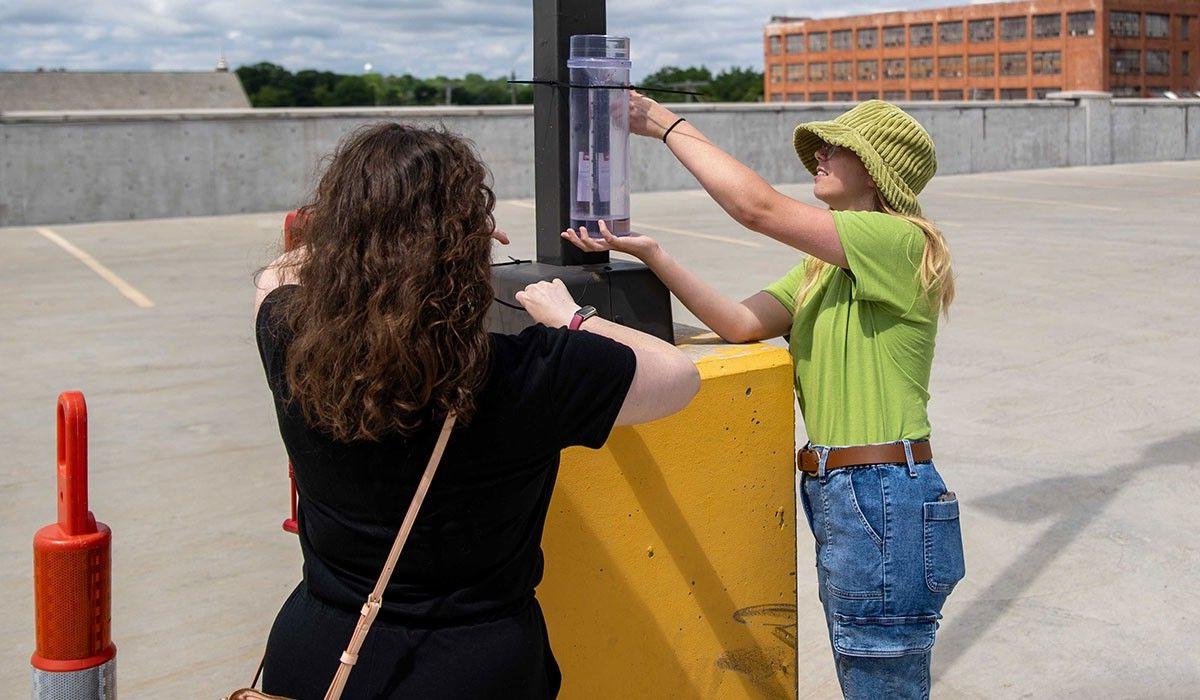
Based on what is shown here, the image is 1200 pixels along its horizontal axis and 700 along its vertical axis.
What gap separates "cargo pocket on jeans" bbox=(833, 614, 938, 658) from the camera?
2.38 m

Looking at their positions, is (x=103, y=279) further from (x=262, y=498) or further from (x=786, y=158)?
(x=786, y=158)

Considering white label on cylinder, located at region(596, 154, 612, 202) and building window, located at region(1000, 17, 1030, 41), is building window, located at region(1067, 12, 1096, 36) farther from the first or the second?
white label on cylinder, located at region(596, 154, 612, 202)

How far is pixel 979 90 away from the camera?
11069 centimetres

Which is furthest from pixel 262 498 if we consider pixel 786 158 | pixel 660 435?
pixel 786 158

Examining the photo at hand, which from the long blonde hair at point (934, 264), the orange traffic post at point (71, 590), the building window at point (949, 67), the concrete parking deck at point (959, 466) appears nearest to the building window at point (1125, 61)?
the building window at point (949, 67)

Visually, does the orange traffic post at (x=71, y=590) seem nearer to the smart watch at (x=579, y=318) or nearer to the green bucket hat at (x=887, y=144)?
the smart watch at (x=579, y=318)

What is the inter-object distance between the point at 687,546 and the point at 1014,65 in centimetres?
11260

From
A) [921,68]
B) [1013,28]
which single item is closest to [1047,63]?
[1013,28]

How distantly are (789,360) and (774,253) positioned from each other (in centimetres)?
1012

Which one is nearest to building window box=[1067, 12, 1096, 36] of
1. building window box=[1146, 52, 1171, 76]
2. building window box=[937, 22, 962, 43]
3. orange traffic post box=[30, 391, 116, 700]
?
building window box=[1146, 52, 1171, 76]

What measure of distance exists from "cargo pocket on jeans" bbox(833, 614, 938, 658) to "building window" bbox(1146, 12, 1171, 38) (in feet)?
368

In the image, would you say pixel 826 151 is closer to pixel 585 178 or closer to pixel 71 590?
pixel 585 178

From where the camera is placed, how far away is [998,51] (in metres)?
108

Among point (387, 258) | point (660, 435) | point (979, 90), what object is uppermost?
point (979, 90)
